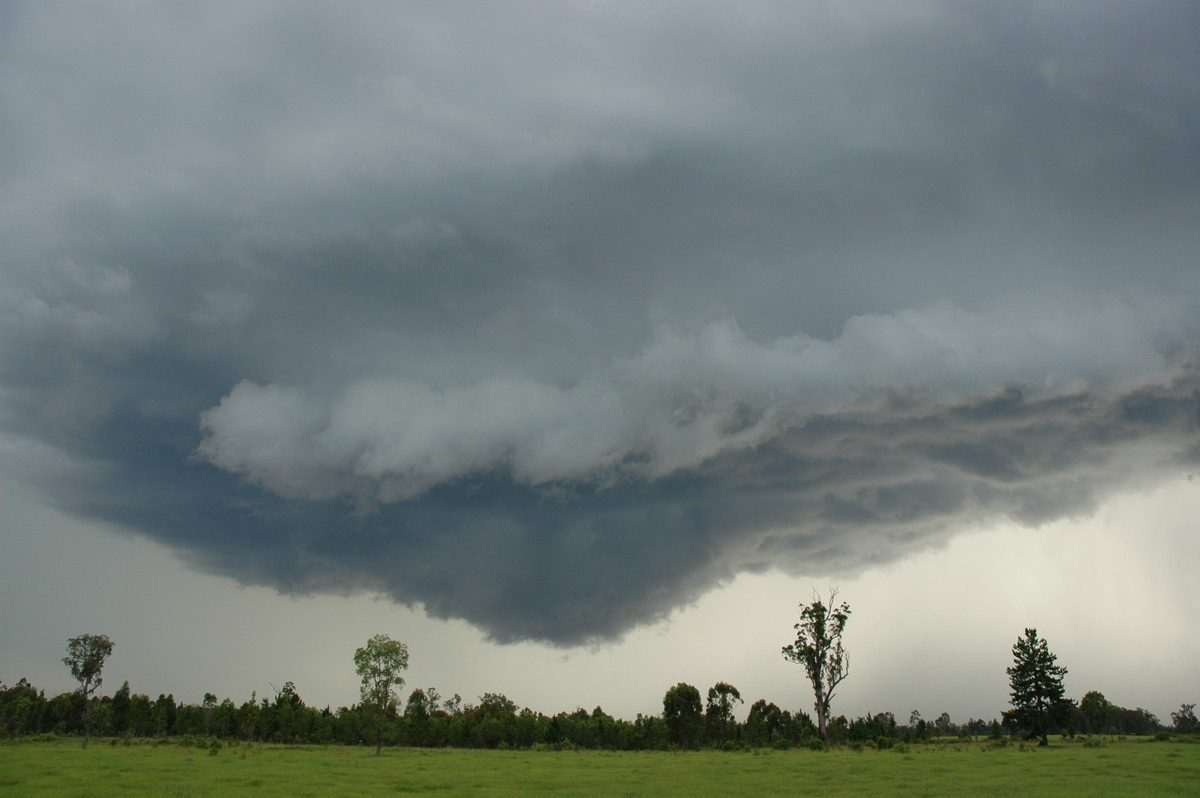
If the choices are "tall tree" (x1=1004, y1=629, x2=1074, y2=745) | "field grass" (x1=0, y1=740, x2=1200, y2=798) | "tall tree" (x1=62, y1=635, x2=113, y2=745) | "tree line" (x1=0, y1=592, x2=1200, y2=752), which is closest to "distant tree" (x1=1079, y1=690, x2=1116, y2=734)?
"tree line" (x1=0, y1=592, x2=1200, y2=752)

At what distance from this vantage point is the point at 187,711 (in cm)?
16875

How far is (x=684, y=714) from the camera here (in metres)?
144

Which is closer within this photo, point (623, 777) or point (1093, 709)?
point (623, 777)

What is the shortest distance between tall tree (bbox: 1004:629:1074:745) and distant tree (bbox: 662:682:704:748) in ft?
179

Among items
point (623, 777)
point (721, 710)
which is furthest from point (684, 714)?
point (623, 777)

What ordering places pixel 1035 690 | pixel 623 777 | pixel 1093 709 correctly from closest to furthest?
pixel 623 777 → pixel 1035 690 → pixel 1093 709

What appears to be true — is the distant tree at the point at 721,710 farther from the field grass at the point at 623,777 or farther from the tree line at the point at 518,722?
the field grass at the point at 623,777

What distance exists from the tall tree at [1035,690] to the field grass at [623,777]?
60.6 metres

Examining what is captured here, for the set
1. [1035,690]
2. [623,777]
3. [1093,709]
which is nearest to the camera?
[623,777]

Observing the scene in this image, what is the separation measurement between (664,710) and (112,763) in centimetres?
10605

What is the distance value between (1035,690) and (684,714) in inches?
2416

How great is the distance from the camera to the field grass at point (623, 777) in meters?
42.2

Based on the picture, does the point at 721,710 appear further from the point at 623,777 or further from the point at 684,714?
the point at 623,777

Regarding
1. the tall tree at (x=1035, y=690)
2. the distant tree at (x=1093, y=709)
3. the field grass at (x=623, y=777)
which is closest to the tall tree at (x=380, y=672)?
the field grass at (x=623, y=777)
